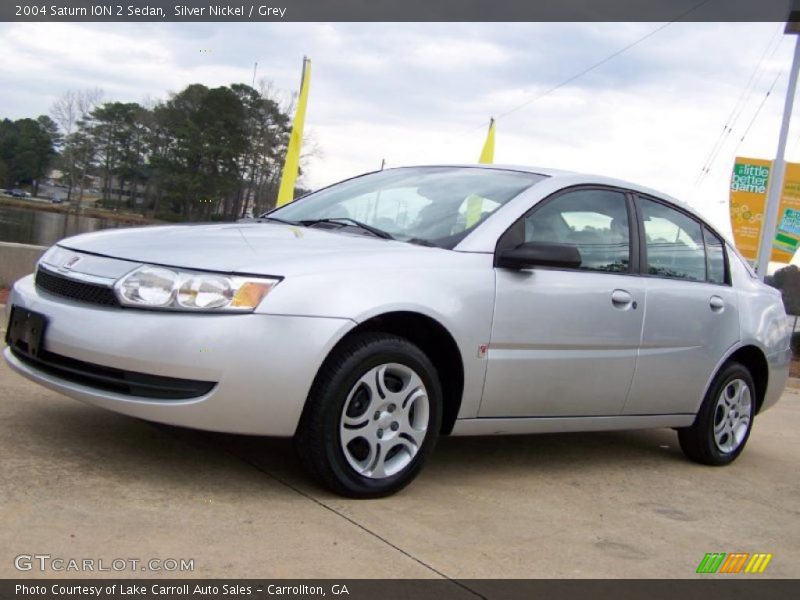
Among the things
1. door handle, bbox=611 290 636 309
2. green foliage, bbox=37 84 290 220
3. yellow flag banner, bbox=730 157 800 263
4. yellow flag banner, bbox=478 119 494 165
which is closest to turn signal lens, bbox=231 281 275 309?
door handle, bbox=611 290 636 309

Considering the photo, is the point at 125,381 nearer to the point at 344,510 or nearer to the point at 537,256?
the point at 344,510

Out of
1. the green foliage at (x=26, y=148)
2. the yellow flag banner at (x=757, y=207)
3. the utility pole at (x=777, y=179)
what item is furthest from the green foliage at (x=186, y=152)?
the utility pole at (x=777, y=179)

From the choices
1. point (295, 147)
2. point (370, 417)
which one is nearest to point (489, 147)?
point (295, 147)

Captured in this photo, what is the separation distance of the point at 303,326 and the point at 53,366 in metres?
1.05

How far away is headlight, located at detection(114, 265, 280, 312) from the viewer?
341cm

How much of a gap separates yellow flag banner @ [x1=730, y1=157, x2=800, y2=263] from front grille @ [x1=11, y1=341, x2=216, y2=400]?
57.2 feet

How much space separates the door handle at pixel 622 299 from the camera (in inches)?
181

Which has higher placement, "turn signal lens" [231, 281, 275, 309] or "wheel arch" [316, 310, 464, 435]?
"turn signal lens" [231, 281, 275, 309]

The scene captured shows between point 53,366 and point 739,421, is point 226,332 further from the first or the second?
point 739,421

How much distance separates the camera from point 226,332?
336cm

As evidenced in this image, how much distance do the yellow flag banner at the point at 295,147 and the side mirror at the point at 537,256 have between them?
9886mm

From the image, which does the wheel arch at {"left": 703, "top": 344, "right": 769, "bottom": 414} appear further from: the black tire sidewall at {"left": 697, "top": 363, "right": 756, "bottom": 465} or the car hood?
the car hood

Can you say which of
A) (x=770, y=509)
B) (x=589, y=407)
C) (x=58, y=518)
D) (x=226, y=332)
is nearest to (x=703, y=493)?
(x=770, y=509)

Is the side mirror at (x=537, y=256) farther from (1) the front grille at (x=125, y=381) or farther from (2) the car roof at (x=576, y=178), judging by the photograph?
(1) the front grille at (x=125, y=381)
